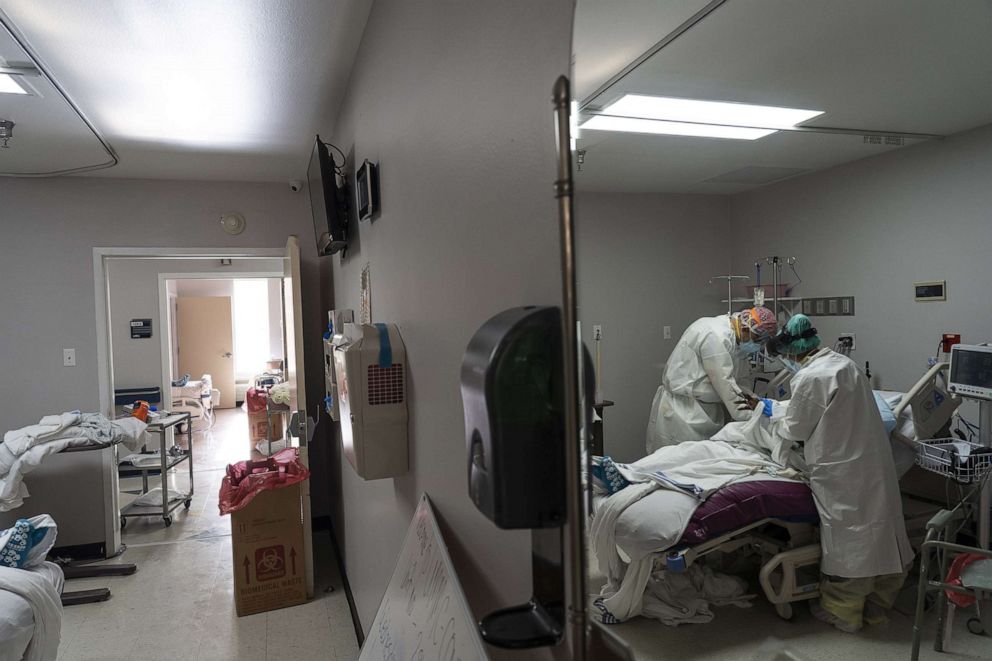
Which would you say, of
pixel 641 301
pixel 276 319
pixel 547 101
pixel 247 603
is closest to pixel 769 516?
pixel 641 301

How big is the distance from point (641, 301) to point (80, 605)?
4.15 m

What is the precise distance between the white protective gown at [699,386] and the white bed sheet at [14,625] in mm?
2670

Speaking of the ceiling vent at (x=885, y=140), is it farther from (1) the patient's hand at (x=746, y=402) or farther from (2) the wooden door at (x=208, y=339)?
(2) the wooden door at (x=208, y=339)

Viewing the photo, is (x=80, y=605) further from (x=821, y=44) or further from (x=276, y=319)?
(x=276, y=319)

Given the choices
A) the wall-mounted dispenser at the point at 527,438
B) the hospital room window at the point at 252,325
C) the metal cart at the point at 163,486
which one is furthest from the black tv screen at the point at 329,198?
the hospital room window at the point at 252,325

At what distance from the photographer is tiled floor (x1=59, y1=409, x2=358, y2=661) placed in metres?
3.03

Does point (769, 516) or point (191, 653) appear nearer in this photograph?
point (769, 516)

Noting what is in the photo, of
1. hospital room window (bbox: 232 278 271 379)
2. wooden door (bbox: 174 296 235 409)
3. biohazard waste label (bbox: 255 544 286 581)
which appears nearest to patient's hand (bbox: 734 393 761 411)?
biohazard waste label (bbox: 255 544 286 581)

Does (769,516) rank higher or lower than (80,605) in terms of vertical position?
higher

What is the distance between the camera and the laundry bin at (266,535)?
3.44 meters

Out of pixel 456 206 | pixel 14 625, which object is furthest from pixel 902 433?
pixel 14 625

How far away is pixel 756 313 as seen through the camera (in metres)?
0.58

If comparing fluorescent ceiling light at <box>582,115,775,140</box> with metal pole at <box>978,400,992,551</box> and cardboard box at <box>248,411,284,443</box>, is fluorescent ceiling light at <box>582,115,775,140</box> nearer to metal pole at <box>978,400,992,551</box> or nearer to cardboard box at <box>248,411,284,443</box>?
metal pole at <box>978,400,992,551</box>

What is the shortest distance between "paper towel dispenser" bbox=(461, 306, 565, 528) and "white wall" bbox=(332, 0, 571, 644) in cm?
7
